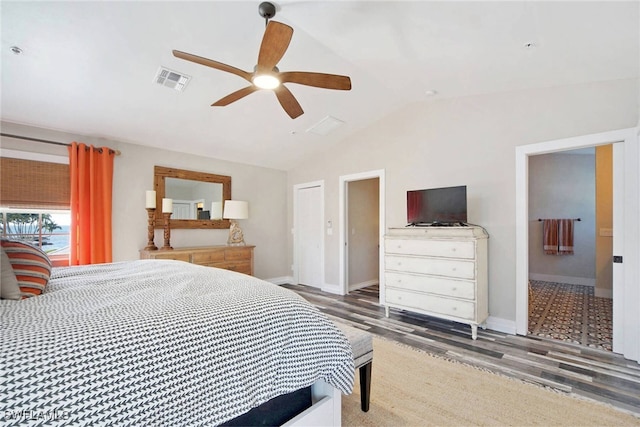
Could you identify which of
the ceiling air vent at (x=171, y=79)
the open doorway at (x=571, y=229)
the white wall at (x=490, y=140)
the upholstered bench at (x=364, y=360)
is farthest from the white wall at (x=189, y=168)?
the open doorway at (x=571, y=229)

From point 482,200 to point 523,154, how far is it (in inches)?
25.4

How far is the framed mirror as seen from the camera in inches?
169

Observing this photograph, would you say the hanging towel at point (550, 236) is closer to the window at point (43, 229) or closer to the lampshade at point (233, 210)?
the lampshade at point (233, 210)

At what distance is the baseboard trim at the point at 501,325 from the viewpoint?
10.5 feet

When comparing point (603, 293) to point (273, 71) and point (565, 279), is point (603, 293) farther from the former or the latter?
point (273, 71)

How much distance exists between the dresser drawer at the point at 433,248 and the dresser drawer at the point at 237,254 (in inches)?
92.4

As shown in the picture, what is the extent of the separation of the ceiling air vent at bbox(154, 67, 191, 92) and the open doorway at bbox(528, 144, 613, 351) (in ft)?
17.7

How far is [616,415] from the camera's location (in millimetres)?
1838

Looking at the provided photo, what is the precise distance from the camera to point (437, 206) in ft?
11.6

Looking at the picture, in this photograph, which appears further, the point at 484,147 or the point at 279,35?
the point at 484,147

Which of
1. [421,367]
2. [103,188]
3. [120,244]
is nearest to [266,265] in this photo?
[120,244]

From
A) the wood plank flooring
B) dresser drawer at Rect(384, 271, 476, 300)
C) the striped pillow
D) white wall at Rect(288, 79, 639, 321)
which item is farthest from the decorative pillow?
white wall at Rect(288, 79, 639, 321)

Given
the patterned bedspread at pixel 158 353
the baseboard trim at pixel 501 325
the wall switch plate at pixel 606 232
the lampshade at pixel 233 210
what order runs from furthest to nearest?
the lampshade at pixel 233 210
the wall switch plate at pixel 606 232
the baseboard trim at pixel 501 325
the patterned bedspread at pixel 158 353

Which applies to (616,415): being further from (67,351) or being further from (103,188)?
(103,188)
